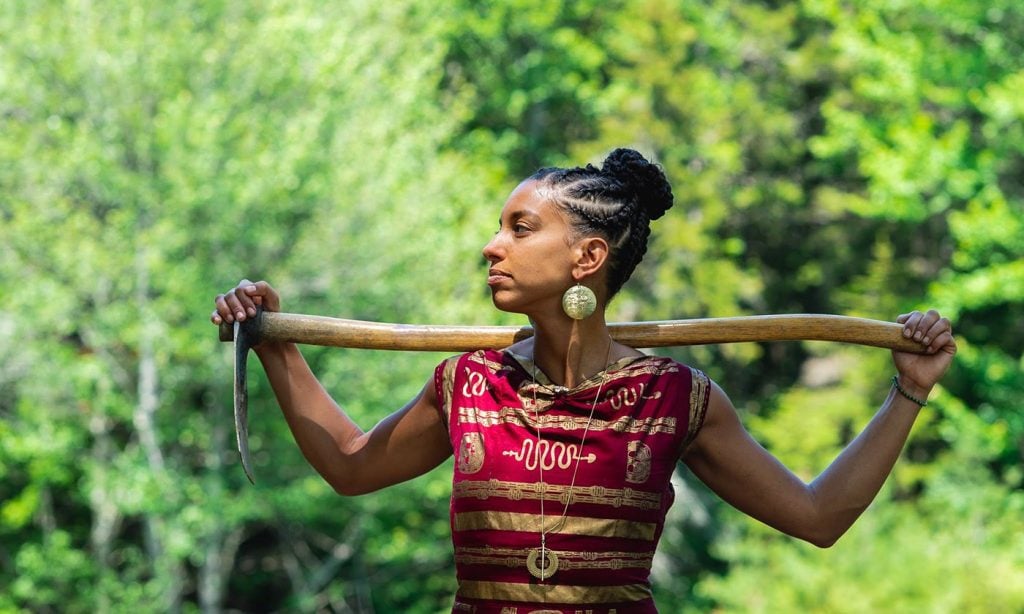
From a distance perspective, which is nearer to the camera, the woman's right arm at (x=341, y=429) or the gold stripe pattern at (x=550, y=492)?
the gold stripe pattern at (x=550, y=492)

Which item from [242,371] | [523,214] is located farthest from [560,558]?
[242,371]

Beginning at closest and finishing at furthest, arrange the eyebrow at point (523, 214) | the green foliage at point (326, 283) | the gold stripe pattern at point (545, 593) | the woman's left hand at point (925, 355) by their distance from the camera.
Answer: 1. the gold stripe pattern at point (545, 593)
2. the eyebrow at point (523, 214)
3. the woman's left hand at point (925, 355)
4. the green foliage at point (326, 283)

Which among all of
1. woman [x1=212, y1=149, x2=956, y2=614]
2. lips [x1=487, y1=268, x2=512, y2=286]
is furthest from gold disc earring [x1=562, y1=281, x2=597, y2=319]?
lips [x1=487, y1=268, x2=512, y2=286]

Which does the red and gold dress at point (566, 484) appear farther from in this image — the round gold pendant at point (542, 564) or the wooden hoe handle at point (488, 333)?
the wooden hoe handle at point (488, 333)

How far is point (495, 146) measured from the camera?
24.1 meters

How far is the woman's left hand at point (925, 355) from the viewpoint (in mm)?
3039

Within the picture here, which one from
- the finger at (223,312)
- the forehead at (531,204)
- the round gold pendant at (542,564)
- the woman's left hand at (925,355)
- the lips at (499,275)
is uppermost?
the forehead at (531,204)

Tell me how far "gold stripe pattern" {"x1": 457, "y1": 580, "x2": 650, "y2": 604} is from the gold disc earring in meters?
0.49

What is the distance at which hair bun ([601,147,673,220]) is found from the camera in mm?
2982

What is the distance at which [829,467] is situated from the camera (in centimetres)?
302

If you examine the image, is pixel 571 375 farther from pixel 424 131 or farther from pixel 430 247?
pixel 424 131

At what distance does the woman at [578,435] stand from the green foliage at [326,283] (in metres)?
10.9

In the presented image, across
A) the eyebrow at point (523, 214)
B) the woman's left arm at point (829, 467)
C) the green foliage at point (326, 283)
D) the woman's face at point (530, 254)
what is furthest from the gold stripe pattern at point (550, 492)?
the green foliage at point (326, 283)

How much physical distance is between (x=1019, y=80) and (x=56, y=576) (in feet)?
38.5
